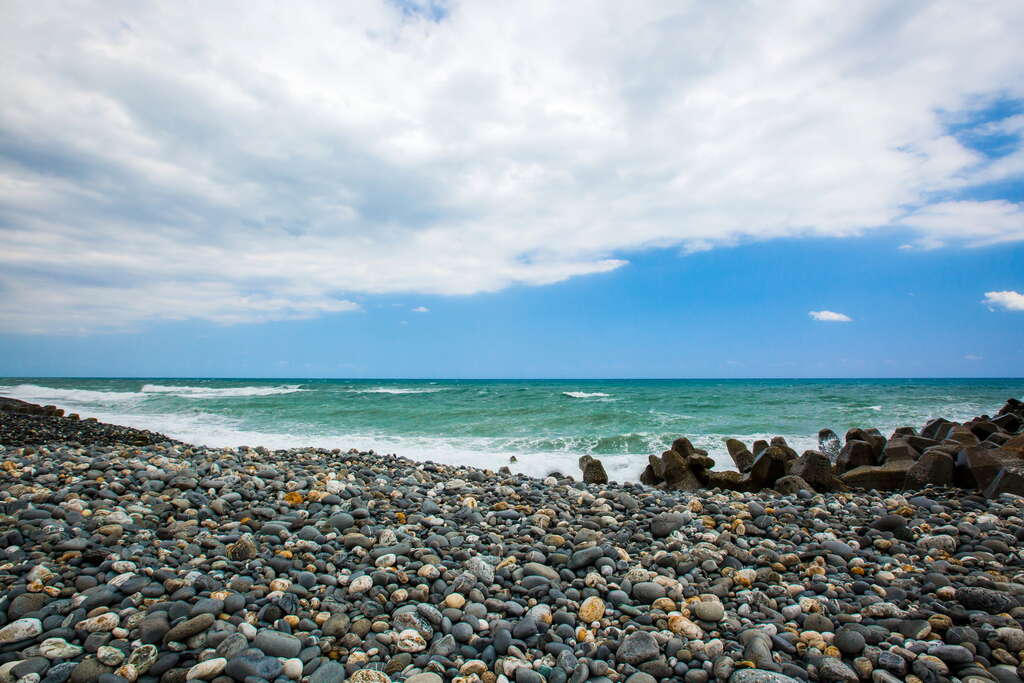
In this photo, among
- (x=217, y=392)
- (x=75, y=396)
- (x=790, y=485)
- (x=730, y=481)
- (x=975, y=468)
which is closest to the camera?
(x=975, y=468)

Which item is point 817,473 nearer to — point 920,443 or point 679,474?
point 679,474

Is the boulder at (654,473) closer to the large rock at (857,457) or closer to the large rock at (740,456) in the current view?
the large rock at (740,456)

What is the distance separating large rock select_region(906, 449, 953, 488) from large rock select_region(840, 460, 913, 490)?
19 centimetres

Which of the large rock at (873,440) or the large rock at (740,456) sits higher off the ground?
the large rock at (873,440)

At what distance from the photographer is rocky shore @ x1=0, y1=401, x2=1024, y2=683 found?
Result: 2.86 metres

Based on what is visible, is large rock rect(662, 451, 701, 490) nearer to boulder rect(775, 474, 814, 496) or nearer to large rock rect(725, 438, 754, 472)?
boulder rect(775, 474, 814, 496)

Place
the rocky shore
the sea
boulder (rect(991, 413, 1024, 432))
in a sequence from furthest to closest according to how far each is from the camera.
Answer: boulder (rect(991, 413, 1024, 432))
the sea
the rocky shore

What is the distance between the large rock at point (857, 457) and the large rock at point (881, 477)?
1.35 metres

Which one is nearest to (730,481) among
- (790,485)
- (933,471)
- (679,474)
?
(679,474)

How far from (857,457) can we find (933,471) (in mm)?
2399

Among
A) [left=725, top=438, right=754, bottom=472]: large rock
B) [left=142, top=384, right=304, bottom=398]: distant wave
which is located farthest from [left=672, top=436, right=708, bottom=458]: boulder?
[left=142, top=384, right=304, bottom=398]: distant wave

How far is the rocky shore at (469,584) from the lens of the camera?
286 centimetres

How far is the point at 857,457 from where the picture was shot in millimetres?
9492

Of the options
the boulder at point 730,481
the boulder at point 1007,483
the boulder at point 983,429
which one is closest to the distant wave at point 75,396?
the boulder at point 730,481
